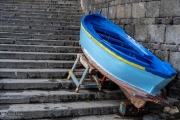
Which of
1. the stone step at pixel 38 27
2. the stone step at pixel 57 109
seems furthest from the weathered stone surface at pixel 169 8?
the stone step at pixel 38 27

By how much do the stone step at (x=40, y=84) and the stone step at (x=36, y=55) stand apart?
99 centimetres

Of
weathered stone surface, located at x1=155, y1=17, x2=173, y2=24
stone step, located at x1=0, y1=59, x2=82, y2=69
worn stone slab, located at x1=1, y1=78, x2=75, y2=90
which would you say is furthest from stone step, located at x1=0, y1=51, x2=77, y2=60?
weathered stone surface, located at x1=155, y1=17, x2=173, y2=24

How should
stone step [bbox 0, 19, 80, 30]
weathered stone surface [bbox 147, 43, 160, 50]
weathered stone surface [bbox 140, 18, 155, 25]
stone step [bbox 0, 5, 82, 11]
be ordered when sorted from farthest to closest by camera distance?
1. stone step [bbox 0, 5, 82, 11]
2. stone step [bbox 0, 19, 80, 30]
3. weathered stone surface [bbox 140, 18, 155, 25]
4. weathered stone surface [bbox 147, 43, 160, 50]

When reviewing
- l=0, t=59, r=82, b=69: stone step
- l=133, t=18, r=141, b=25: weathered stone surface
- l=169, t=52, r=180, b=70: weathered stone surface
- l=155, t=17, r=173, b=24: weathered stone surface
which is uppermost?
l=155, t=17, r=173, b=24: weathered stone surface

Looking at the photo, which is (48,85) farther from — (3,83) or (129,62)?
(129,62)

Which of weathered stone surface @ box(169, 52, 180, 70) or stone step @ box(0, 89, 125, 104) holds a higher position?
weathered stone surface @ box(169, 52, 180, 70)

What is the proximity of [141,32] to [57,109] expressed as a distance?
2607 millimetres

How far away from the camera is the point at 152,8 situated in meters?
4.98

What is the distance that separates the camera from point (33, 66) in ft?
17.7

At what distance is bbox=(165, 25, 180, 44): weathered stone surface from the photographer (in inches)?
169

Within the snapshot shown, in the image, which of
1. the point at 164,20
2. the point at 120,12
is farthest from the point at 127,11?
the point at 164,20

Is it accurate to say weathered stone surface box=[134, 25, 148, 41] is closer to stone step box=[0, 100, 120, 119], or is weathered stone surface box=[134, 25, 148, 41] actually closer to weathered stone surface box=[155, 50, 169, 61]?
weathered stone surface box=[155, 50, 169, 61]

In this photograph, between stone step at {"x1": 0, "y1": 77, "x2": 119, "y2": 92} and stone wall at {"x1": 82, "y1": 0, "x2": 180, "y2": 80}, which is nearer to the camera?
stone wall at {"x1": 82, "y1": 0, "x2": 180, "y2": 80}

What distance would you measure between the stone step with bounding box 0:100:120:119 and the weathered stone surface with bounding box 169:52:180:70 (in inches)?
51.2
